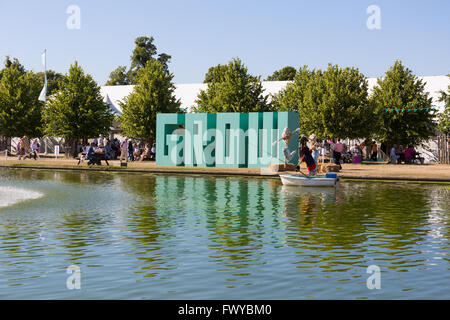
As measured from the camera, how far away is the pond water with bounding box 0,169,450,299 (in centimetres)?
803

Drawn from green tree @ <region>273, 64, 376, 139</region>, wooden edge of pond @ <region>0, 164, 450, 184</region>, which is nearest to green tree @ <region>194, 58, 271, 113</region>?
green tree @ <region>273, 64, 376, 139</region>

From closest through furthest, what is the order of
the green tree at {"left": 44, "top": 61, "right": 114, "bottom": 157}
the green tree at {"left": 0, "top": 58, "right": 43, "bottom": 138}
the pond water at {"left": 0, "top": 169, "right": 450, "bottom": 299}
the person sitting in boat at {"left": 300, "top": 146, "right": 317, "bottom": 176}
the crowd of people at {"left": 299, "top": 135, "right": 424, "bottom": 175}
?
the pond water at {"left": 0, "top": 169, "right": 450, "bottom": 299}
the person sitting in boat at {"left": 300, "top": 146, "right": 317, "bottom": 176}
the crowd of people at {"left": 299, "top": 135, "right": 424, "bottom": 175}
the green tree at {"left": 44, "top": 61, "right": 114, "bottom": 157}
the green tree at {"left": 0, "top": 58, "right": 43, "bottom": 138}

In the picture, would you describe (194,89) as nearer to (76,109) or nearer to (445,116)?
(76,109)

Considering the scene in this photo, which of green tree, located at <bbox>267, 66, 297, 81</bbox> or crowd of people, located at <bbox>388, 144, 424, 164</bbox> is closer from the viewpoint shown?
crowd of people, located at <bbox>388, 144, 424, 164</bbox>

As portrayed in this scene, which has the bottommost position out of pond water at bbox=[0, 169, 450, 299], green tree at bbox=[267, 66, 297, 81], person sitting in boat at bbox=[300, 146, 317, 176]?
pond water at bbox=[0, 169, 450, 299]

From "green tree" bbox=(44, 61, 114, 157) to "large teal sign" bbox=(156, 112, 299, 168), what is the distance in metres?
13.6

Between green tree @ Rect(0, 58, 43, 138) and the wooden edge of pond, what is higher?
green tree @ Rect(0, 58, 43, 138)

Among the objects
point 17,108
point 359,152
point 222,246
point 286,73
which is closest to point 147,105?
point 17,108

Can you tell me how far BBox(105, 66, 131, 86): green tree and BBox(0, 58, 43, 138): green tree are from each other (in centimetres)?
3985

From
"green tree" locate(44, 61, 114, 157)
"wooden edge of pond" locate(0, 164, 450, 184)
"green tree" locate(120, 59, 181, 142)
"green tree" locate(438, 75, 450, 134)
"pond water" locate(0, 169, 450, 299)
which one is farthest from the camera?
"green tree" locate(120, 59, 181, 142)

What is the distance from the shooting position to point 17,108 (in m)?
61.1

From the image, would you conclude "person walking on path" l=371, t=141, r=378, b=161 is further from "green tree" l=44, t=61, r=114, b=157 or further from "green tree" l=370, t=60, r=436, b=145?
"green tree" l=44, t=61, r=114, b=157

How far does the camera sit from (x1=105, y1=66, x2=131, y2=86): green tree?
339ft
